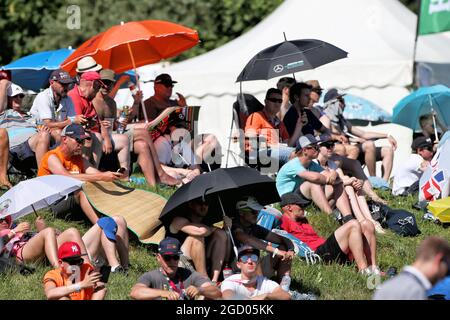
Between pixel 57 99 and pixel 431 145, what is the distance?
202 inches

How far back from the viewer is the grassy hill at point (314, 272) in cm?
1016

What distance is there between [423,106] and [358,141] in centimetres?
106

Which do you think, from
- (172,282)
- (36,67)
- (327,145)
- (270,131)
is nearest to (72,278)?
(172,282)

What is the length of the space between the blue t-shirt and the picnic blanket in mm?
1638

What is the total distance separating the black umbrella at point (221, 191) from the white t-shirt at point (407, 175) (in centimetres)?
466

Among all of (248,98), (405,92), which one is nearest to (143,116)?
(248,98)

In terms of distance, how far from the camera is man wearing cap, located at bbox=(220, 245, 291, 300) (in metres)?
9.55

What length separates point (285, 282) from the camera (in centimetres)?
1034

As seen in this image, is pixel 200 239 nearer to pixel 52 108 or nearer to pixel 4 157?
pixel 4 157

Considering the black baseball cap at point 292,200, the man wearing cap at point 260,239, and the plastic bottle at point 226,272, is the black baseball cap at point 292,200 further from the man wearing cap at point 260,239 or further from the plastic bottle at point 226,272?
the plastic bottle at point 226,272

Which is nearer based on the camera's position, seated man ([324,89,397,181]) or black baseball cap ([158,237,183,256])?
black baseball cap ([158,237,183,256])

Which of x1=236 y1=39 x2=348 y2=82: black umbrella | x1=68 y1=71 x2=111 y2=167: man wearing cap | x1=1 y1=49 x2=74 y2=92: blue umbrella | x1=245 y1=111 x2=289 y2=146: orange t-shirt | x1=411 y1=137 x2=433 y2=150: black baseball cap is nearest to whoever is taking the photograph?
x1=68 y1=71 x2=111 y2=167: man wearing cap

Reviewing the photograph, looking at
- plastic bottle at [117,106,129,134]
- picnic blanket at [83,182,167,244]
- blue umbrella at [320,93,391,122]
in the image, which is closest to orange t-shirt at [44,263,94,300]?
picnic blanket at [83,182,167,244]

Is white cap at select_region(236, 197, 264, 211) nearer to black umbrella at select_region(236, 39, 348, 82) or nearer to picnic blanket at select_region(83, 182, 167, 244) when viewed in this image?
picnic blanket at select_region(83, 182, 167, 244)
